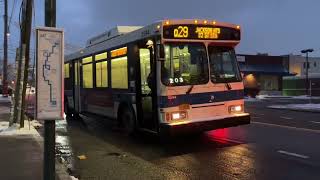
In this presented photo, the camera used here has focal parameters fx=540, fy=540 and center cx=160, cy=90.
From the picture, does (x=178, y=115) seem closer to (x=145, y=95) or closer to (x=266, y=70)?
(x=145, y=95)

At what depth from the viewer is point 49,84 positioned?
668cm

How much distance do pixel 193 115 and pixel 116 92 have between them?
3.41 metres

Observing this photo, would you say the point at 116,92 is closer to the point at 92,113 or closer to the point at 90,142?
the point at 90,142

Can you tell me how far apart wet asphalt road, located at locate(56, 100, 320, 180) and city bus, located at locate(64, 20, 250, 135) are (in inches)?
23.3

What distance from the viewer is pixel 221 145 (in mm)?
12945

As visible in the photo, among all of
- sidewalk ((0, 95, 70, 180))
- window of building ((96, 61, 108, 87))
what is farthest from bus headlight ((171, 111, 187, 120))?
window of building ((96, 61, 108, 87))

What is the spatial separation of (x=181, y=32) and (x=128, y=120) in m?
3.11

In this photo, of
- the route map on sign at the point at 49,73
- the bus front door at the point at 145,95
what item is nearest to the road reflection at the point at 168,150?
the bus front door at the point at 145,95

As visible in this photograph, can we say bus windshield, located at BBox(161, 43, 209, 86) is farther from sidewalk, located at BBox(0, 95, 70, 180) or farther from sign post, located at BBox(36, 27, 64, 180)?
sign post, located at BBox(36, 27, 64, 180)

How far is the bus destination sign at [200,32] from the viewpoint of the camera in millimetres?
12320

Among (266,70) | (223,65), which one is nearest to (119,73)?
(223,65)

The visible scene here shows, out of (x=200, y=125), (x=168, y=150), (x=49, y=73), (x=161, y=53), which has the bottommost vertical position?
(x=168, y=150)

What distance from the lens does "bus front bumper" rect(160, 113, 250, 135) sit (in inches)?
473

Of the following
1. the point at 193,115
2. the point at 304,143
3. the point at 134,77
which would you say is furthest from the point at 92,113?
the point at 304,143
